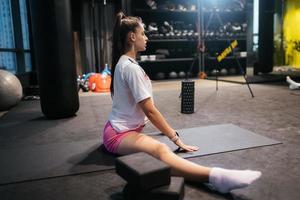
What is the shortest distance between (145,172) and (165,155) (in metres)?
0.33

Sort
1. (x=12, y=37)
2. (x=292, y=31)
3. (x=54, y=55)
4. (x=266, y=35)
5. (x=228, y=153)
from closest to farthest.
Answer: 1. (x=228, y=153)
2. (x=54, y=55)
3. (x=12, y=37)
4. (x=266, y=35)
5. (x=292, y=31)

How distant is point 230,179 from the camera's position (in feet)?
4.73

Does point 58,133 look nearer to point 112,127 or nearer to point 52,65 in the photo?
point 52,65

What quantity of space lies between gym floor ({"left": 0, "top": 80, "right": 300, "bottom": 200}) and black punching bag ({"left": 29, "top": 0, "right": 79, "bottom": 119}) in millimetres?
416

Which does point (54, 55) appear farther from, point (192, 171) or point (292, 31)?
point (292, 31)

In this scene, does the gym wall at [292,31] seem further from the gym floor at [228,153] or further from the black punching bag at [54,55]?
the black punching bag at [54,55]

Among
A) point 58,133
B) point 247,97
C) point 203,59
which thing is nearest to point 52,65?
point 58,133

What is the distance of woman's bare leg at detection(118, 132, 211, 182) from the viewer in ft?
5.04

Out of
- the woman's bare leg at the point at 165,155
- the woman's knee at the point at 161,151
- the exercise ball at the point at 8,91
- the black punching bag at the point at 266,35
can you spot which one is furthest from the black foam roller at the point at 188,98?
the black punching bag at the point at 266,35

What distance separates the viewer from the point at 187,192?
1533 mm

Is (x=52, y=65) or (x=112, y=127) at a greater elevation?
(x=52, y=65)

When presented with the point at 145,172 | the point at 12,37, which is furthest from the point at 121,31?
the point at 12,37

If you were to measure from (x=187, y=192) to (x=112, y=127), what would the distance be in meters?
0.63

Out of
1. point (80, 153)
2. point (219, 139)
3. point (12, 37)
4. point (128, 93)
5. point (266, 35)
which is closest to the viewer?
point (128, 93)
